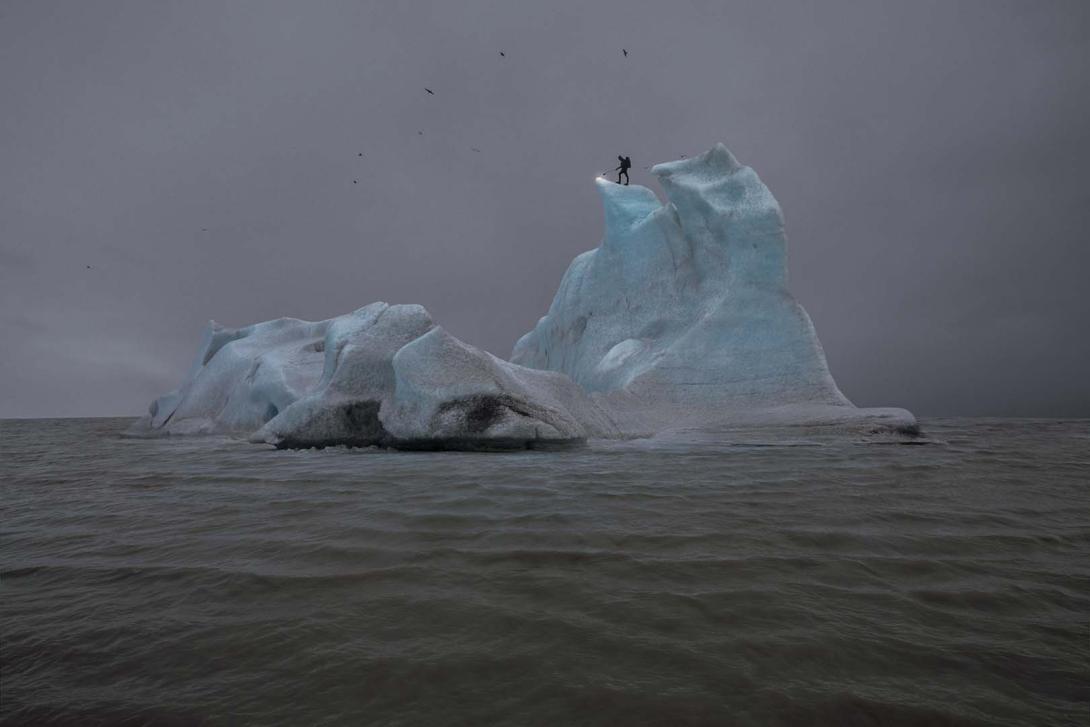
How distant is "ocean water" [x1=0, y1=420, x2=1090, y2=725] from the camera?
4.58ft

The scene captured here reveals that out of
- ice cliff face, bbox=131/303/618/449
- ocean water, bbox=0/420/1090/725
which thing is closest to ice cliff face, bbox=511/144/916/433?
ice cliff face, bbox=131/303/618/449

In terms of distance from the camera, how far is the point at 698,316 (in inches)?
620

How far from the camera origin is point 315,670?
1.55m

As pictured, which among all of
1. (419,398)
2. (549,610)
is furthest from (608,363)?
(549,610)

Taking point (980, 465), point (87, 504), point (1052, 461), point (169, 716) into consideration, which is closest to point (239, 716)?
point (169, 716)

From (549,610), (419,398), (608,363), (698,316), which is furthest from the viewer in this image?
(608,363)

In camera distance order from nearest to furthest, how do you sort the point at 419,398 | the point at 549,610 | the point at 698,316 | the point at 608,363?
1. the point at 549,610
2. the point at 419,398
3. the point at 698,316
4. the point at 608,363

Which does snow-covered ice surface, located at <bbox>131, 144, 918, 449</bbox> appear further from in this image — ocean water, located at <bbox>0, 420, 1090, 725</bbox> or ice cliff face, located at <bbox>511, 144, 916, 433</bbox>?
ocean water, located at <bbox>0, 420, 1090, 725</bbox>

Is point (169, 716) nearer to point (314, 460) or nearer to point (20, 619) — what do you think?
point (20, 619)

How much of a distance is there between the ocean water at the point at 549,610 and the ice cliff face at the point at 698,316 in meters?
8.78

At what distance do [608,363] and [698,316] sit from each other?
9.89 ft

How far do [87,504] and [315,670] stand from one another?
4.19 metres

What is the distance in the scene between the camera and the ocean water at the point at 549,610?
1.39 metres

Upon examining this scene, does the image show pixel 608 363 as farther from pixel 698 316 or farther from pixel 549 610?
pixel 549 610
